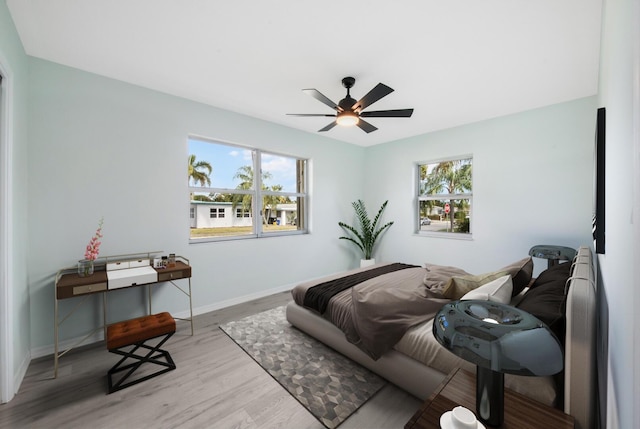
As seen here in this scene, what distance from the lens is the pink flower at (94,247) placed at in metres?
2.43

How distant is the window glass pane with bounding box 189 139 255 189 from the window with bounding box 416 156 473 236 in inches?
120

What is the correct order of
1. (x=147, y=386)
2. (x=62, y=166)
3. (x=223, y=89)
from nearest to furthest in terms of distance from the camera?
(x=147, y=386)
(x=62, y=166)
(x=223, y=89)

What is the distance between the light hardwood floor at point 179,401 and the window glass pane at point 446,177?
3.39 m

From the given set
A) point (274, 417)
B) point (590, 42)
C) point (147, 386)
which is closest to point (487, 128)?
point (590, 42)

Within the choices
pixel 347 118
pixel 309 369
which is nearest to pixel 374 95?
pixel 347 118

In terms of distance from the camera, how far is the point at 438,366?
168 centimetres

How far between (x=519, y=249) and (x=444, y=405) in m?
3.34

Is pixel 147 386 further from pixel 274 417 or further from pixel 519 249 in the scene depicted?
pixel 519 249

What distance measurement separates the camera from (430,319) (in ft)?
6.57

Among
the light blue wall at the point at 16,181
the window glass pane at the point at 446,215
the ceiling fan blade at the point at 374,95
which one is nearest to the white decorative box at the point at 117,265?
the light blue wall at the point at 16,181

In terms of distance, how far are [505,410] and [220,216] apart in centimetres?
345

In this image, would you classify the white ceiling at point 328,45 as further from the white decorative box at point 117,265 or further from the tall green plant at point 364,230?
the tall green plant at point 364,230

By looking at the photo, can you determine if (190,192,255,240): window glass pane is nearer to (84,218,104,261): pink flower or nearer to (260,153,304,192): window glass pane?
(260,153,304,192): window glass pane

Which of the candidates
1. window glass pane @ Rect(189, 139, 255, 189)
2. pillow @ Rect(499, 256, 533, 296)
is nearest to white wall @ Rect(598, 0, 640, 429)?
pillow @ Rect(499, 256, 533, 296)
